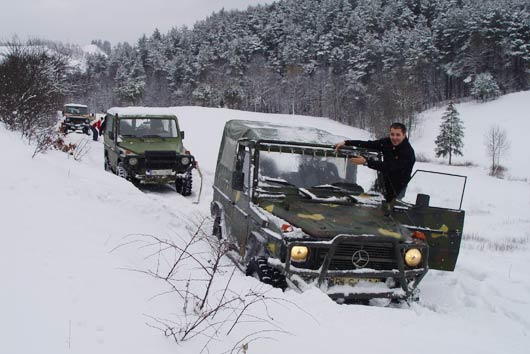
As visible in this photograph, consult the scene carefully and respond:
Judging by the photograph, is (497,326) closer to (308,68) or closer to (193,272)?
(193,272)

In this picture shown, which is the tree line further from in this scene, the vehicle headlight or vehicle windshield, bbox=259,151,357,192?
the vehicle headlight

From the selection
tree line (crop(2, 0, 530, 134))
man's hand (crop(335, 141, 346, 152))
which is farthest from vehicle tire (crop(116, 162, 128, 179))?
tree line (crop(2, 0, 530, 134))

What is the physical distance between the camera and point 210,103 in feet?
248

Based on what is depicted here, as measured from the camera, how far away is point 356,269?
466 centimetres

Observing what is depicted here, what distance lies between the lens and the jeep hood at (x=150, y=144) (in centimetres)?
1203

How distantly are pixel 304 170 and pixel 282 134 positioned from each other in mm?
707

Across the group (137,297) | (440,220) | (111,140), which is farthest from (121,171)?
Answer: (137,297)

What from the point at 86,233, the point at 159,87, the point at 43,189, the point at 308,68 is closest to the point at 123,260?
the point at 86,233

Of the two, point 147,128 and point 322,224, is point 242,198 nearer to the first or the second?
point 322,224

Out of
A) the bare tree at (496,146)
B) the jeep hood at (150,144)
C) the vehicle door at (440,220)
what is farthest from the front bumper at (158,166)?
the bare tree at (496,146)

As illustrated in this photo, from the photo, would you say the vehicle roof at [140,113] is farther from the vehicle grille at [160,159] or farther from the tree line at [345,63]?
the tree line at [345,63]

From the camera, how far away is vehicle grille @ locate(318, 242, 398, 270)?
4.63 metres

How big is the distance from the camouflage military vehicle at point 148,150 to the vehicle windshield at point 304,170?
648 centimetres

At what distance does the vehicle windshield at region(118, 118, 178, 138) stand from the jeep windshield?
23.7 feet
